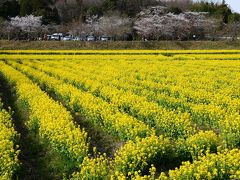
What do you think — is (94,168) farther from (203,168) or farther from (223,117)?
(223,117)

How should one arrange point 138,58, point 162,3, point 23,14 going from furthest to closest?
point 162,3 → point 23,14 → point 138,58

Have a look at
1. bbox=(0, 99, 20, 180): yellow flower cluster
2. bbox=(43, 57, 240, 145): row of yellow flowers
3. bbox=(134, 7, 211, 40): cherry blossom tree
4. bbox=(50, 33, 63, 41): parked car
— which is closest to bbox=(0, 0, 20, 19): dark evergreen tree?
bbox=(50, 33, 63, 41): parked car

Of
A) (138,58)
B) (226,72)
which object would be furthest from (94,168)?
(138,58)

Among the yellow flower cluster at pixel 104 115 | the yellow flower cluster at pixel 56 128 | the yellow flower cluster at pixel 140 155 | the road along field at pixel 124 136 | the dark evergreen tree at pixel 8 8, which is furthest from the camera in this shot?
the dark evergreen tree at pixel 8 8

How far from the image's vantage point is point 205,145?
1037 centimetres

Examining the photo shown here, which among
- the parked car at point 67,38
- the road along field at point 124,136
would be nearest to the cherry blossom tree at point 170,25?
the parked car at point 67,38

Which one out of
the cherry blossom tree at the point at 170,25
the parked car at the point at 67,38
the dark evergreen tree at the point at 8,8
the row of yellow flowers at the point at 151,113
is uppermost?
the dark evergreen tree at the point at 8,8

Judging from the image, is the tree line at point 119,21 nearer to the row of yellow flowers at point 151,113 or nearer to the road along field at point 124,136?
the road along field at point 124,136

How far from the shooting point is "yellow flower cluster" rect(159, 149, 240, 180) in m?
8.01

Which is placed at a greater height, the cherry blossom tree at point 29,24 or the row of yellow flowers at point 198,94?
the cherry blossom tree at point 29,24

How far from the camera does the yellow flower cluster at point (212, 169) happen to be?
8.01 meters

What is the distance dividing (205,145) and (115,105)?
5526mm

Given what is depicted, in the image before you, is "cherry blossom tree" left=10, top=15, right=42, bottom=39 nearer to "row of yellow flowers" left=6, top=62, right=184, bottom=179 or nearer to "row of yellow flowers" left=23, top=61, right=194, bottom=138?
"row of yellow flowers" left=23, top=61, right=194, bottom=138

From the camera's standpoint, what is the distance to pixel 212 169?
840cm
